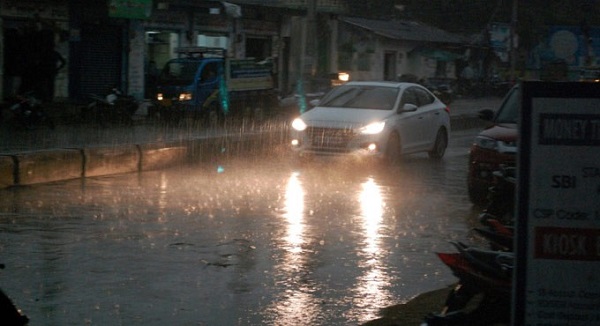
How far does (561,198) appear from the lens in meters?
4.55

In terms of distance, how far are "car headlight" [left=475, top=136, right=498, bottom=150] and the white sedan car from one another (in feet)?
15.4

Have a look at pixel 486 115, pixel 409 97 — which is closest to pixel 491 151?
pixel 486 115

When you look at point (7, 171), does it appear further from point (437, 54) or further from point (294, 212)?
point (437, 54)

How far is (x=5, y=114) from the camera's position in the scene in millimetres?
22781

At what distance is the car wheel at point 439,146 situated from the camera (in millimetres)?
20047

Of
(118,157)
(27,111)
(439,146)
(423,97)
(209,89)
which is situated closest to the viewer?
(118,157)

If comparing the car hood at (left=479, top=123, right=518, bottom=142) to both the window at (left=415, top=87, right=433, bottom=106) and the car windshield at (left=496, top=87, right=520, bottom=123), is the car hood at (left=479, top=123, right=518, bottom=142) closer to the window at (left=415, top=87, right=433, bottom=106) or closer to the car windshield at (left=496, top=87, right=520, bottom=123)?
the car windshield at (left=496, top=87, right=520, bottom=123)

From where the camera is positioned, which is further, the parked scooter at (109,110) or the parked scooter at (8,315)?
the parked scooter at (109,110)

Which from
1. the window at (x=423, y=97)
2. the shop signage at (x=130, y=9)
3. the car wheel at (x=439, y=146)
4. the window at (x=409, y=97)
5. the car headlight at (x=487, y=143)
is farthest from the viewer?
the shop signage at (x=130, y=9)

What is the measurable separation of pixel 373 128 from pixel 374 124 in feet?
0.31

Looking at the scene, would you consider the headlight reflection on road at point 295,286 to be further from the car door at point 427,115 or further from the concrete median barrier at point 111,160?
the car door at point 427,115

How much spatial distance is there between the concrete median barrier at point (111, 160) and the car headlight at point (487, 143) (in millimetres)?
6003

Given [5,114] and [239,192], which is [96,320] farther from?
[5,114]

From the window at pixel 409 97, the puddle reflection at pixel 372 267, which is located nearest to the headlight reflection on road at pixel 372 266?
the puddle reflection at pixel 372 267
